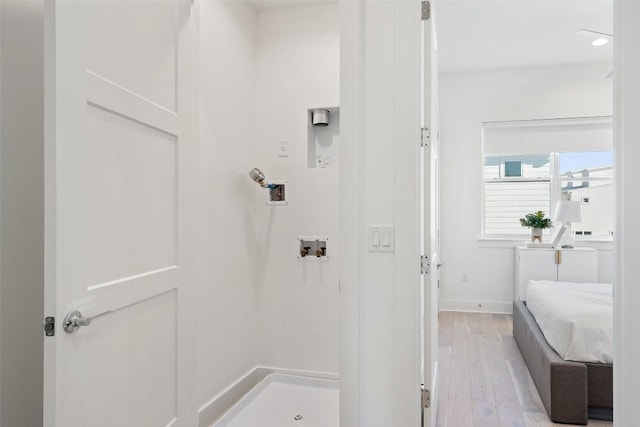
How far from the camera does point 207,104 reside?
248 cm

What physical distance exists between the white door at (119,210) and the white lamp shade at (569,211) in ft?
14.4

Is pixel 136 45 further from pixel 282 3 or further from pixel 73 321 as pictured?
pixel 282 3

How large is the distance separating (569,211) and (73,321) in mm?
4959

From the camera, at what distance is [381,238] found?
176 cm

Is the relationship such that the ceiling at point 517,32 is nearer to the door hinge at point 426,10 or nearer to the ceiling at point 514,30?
the ceiling at point 514,30

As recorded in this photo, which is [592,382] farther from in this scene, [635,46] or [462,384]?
[635,46]

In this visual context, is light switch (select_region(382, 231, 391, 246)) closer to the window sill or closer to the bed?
the bed

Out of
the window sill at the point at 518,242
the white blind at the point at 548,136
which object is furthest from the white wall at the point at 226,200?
the white blind at the point at 548,136

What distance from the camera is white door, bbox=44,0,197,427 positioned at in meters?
1.09

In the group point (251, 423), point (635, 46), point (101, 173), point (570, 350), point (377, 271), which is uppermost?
point (635, 46)

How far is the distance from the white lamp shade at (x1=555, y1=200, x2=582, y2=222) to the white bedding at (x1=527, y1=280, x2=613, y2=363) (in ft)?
5.83

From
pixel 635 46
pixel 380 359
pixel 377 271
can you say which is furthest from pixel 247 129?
pixel 635 46

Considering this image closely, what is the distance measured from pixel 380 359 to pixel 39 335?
1.24 meters

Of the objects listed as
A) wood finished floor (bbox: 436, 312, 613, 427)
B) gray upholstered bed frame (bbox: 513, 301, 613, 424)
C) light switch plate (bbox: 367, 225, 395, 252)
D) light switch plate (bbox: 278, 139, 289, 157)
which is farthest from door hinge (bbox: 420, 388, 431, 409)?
light switch plate (bbox: 278, 139, 289, 157)
